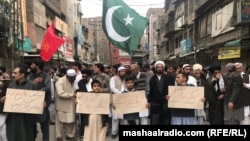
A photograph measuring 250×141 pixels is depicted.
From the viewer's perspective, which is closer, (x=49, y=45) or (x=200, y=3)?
(x=49, y=45)

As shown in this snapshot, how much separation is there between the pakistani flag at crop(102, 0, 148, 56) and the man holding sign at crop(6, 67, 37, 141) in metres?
4.12

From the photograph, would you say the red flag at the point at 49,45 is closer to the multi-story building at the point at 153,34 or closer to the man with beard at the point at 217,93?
the man with beard at the point at 217,93

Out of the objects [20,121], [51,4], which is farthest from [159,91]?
[51,4]

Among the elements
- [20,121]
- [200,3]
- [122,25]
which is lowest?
[20,121]

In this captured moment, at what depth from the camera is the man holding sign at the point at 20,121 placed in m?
6.00

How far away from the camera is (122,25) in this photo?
1002 centimetres

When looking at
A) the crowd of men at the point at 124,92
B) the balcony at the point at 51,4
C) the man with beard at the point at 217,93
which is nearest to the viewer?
the crowd of men at the point at 124,92

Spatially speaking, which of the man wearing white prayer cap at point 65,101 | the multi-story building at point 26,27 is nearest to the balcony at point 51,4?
the multi-story building at point 26,27

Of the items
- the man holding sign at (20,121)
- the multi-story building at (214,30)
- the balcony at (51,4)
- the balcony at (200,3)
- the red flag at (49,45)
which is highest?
the balcony at (51,4)

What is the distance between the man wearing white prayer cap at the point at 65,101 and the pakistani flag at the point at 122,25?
8.40ft

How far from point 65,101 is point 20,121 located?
5.48ft

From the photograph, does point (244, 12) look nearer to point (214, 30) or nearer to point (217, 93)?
point (214, 30)

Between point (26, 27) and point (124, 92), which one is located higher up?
point (26, 27)

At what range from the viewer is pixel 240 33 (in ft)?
65.9
